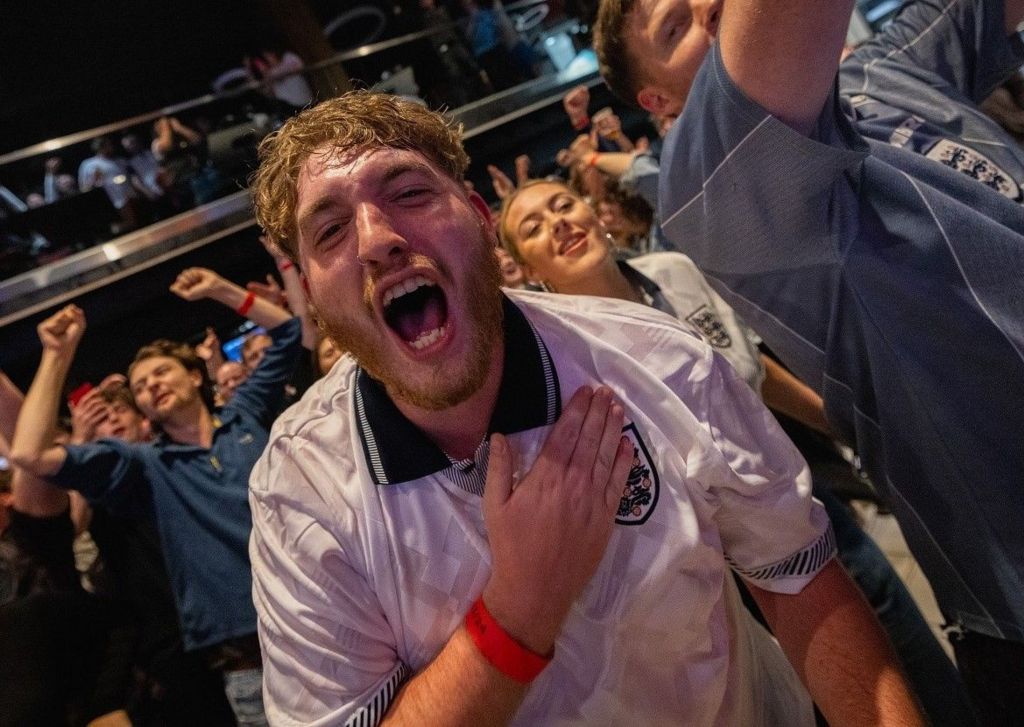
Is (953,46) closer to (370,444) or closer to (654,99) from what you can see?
(654,99)

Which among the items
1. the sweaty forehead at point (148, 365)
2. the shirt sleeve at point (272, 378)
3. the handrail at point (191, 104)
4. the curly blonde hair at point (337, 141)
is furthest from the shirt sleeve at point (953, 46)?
the handrail at point (191, 104)

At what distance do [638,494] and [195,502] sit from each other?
1.84 m

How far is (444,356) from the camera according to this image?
0.92 metres

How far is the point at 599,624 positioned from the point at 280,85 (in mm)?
7861

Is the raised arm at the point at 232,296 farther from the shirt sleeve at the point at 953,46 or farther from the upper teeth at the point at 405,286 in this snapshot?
the shirt sleeve at the point at 953,46

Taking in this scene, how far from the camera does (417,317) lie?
3.67ft

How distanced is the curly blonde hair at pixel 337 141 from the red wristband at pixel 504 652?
696 mm

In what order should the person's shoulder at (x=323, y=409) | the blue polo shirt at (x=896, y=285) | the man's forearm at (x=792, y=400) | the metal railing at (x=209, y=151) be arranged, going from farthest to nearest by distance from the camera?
the metal railing at (x=209, y=151), the man's forearm at (x=792, y=400), the person's shoulder at (x=323, y=409), the blue polo shirt at (x=896, y=285)

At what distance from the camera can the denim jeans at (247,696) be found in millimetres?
1983

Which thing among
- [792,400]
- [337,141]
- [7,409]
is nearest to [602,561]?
[337,141]

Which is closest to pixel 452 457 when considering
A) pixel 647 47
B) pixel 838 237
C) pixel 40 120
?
pixel 838 237

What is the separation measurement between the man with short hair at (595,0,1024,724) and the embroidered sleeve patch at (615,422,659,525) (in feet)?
1.11

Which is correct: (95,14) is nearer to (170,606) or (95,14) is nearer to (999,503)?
(170,606)

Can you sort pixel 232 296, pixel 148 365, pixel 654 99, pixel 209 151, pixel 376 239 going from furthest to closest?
pixel 209 151 < pixel 232 296 < pixel 148 365 < pixel 654 99 < pixel 376 239
